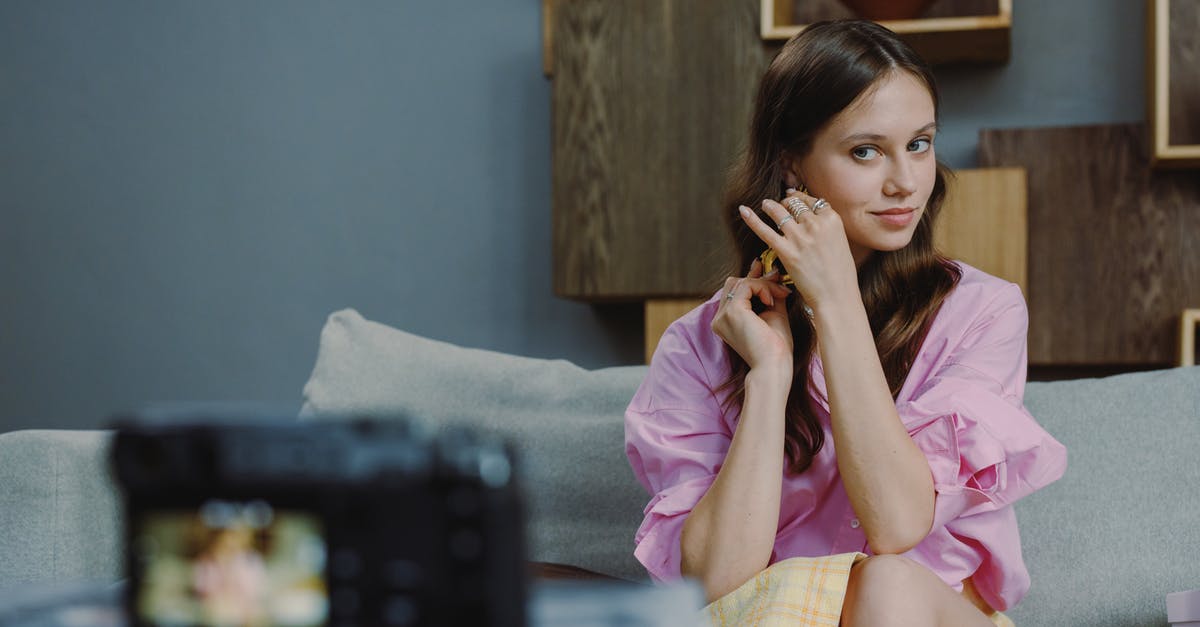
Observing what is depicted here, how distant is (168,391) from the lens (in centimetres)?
280

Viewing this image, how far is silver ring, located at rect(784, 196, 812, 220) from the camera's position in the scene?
1289mm

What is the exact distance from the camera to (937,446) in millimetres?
1209

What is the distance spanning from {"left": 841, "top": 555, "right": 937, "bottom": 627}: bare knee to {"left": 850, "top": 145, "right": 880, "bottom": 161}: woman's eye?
491 millimetres

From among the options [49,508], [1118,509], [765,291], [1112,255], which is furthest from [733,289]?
[1112,255]

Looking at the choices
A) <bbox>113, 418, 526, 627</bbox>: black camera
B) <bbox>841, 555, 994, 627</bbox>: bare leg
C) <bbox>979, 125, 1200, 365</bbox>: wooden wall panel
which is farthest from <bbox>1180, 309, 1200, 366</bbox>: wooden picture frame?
<bbox>113, 418, 526, 627</bbox>: black camera

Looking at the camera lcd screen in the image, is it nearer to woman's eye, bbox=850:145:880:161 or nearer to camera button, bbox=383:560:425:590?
camera button, bbox=383:560:425:590

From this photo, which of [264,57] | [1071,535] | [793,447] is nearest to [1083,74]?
[1071,535]

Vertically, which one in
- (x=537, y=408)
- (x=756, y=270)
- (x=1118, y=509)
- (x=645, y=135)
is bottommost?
(x=1118, y=509)

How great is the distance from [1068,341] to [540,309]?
1.09 m

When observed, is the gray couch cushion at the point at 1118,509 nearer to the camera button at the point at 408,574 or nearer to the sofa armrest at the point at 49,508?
the sofa armrest at the point at 49,508

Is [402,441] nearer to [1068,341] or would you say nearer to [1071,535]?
[1071,535]

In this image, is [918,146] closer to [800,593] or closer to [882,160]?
[882,160]

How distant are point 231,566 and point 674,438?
99 cm

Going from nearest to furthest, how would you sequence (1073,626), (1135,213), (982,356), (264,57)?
(982,356)
(1073,626)
(1135,213)
(264,57)
